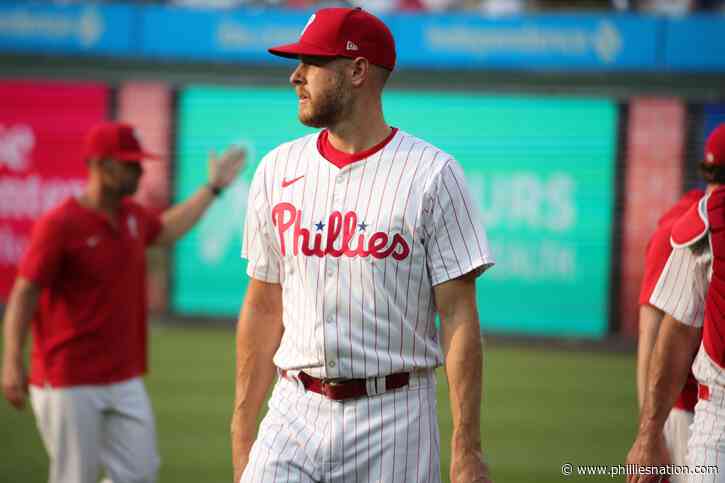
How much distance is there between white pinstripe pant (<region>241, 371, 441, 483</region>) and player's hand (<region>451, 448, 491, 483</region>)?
213 mm

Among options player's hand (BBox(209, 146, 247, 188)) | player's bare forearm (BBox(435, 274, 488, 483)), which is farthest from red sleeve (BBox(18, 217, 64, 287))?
player's bare forearm (BBox(435, 274, 488, 483))

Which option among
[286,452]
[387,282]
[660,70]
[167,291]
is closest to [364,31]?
[387,282]

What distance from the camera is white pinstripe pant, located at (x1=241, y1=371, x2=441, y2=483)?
13.4 ft

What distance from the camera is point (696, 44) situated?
1465cm

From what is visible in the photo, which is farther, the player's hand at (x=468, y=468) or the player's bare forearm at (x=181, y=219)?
the player's bare forearm at (x=181, y=219)

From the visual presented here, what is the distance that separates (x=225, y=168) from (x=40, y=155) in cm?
1008

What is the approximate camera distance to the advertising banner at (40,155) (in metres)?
16.8

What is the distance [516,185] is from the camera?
1557 centimetres

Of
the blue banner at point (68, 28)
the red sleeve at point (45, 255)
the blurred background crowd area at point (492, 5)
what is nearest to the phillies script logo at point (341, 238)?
the red sleeve at point (45, 255)

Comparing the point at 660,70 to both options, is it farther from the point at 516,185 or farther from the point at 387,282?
the point at 387,282

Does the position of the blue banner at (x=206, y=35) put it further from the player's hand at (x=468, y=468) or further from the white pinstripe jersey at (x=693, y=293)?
the player's hand at (x=468, y=468)

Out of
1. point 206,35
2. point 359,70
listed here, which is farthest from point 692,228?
point 206,35

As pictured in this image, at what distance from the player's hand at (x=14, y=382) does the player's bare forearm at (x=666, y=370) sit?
3320 mm

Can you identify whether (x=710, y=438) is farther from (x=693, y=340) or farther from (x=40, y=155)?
(x=40, y=155)
